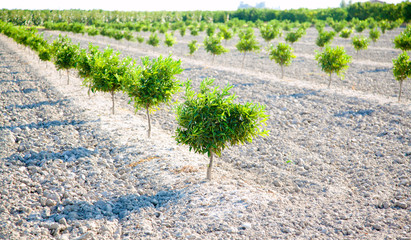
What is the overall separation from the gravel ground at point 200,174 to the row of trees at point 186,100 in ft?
5.74

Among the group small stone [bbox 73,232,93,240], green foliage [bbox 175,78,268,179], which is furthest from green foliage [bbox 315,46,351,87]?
small stone [bbox 73,232,93,240]

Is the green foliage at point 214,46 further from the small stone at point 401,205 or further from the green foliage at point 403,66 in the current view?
the small stone at point 401,205

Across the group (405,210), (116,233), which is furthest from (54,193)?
(405,210)

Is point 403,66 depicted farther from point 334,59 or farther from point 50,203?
point 50,203

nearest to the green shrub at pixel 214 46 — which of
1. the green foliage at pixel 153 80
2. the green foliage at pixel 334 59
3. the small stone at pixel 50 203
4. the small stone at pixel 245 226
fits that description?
the green foliage at pixel 334 59

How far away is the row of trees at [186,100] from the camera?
35.6ft

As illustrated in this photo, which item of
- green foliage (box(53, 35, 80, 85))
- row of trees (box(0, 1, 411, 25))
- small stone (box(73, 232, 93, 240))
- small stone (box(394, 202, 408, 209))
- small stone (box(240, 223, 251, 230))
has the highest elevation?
row of trees (box(0, 1, 411, 25))

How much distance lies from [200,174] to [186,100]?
3488 millimetres

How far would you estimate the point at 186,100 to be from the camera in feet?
37.5

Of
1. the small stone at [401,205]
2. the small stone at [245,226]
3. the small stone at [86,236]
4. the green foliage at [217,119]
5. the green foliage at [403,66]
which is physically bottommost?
the small stone at [86,236]

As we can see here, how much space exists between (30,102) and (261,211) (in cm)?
1994

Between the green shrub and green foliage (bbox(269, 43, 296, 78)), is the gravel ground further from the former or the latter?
the green shrub

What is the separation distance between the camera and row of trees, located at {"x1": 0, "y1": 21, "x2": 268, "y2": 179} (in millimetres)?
10859

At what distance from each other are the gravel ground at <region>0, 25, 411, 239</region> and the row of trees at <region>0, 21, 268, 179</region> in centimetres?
175
